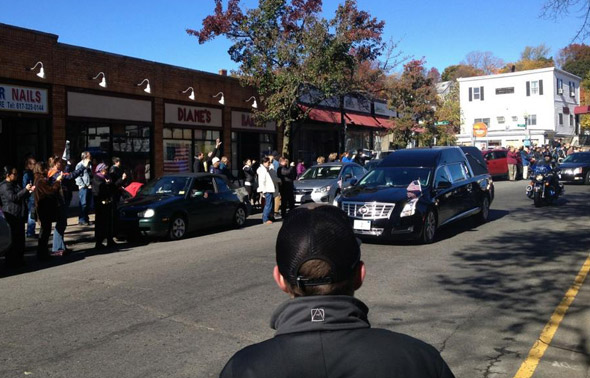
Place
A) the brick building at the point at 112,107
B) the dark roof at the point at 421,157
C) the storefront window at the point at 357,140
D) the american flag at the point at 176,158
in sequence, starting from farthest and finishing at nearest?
the storefront window at the point at 357,140 < the american flag at the point at 176,158 < the brick building at the point at 112,107 < the dark roof at the point at 421,157

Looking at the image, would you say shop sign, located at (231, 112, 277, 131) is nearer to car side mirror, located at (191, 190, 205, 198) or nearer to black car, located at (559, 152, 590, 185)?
car side mirror, located at (191, 190, 205, 198)

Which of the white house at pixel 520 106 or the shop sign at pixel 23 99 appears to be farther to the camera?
the white house at pixel 520 106

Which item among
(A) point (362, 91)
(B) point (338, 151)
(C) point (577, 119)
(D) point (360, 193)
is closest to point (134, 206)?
(D) point (360, 193)

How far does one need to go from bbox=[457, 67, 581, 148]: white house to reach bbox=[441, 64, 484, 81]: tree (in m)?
18.5

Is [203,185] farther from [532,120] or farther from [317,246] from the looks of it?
[532,120]

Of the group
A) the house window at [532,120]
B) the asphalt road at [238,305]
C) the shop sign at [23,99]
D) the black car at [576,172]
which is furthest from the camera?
the house window at [532,120]

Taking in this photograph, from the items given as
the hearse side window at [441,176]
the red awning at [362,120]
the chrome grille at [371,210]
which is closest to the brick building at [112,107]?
the red awning at [362,120]

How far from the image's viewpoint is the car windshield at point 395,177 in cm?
1120

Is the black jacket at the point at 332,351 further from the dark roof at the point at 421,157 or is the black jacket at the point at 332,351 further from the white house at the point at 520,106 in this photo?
the white house at the point at 520,106

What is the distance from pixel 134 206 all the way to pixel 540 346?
9.09 metres

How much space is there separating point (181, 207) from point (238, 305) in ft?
20.5

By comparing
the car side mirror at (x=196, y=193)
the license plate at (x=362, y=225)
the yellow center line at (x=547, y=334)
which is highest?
the car side mirror at (x=196, y=193)

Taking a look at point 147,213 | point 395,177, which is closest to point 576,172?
point 395,177

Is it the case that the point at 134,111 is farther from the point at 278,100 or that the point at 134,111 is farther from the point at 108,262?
the point at 108,262
